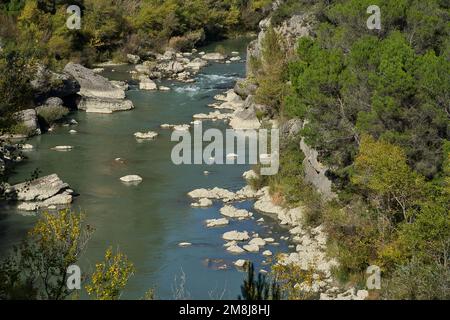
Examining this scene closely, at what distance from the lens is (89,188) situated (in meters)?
37.9

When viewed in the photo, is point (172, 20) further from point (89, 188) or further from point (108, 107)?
point (89, 188)

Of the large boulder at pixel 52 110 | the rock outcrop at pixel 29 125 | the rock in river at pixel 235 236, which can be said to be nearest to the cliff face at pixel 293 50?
the rock in river at pixel 235 236

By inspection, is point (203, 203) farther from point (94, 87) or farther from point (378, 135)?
point (94, 87)

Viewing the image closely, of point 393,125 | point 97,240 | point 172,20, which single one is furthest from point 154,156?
point 172,20

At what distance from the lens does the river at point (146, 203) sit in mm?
28766

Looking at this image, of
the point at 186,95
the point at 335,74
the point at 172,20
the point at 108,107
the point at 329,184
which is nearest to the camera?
the point at 335,74

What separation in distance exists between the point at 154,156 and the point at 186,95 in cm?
1447

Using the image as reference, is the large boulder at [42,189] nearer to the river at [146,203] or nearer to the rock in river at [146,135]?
the river at [146,203]

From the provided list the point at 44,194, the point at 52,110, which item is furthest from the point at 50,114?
the point at 44,194

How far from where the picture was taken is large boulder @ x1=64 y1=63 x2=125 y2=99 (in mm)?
53844

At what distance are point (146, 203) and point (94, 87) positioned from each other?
66.1 feet

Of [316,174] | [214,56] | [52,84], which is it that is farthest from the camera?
[214,56]

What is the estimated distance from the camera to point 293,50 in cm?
4831

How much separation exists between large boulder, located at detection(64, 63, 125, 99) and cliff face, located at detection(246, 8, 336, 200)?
9.08 m
